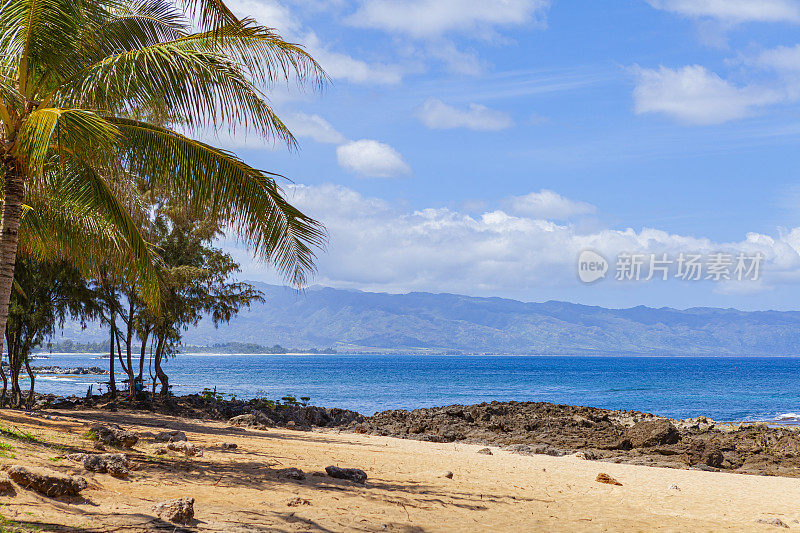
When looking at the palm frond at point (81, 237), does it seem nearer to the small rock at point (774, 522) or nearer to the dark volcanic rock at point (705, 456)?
the small rock at point (774, 522)

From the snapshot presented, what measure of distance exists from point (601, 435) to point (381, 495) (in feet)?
47.8

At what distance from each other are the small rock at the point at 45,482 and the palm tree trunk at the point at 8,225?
2588mm

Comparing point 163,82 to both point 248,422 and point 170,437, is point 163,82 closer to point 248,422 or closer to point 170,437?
point 170,437

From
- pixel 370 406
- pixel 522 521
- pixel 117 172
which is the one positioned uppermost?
pixel 117 172

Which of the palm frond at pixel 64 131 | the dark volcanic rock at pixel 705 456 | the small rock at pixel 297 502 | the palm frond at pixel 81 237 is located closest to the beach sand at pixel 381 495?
the small rock at pixel 297 502

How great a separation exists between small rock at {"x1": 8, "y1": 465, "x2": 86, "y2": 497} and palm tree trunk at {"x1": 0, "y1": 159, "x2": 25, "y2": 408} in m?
2.59

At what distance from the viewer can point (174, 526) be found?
5762 mm

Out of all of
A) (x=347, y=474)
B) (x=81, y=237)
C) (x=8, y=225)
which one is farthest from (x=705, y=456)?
(x=8, y=225)

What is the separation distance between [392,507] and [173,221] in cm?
1833

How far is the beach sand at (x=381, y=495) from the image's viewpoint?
251 inches

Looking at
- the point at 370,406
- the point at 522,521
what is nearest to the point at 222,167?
the point at 522,521

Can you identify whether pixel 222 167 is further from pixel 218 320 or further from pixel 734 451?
pixel 218 320

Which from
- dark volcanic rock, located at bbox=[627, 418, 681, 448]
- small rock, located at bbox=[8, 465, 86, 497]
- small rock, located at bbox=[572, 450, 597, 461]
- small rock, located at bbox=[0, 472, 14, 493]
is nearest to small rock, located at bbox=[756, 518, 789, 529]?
small rock, located at bbox=[572, 450, 597, 461]

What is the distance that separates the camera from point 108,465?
7.71 meters
